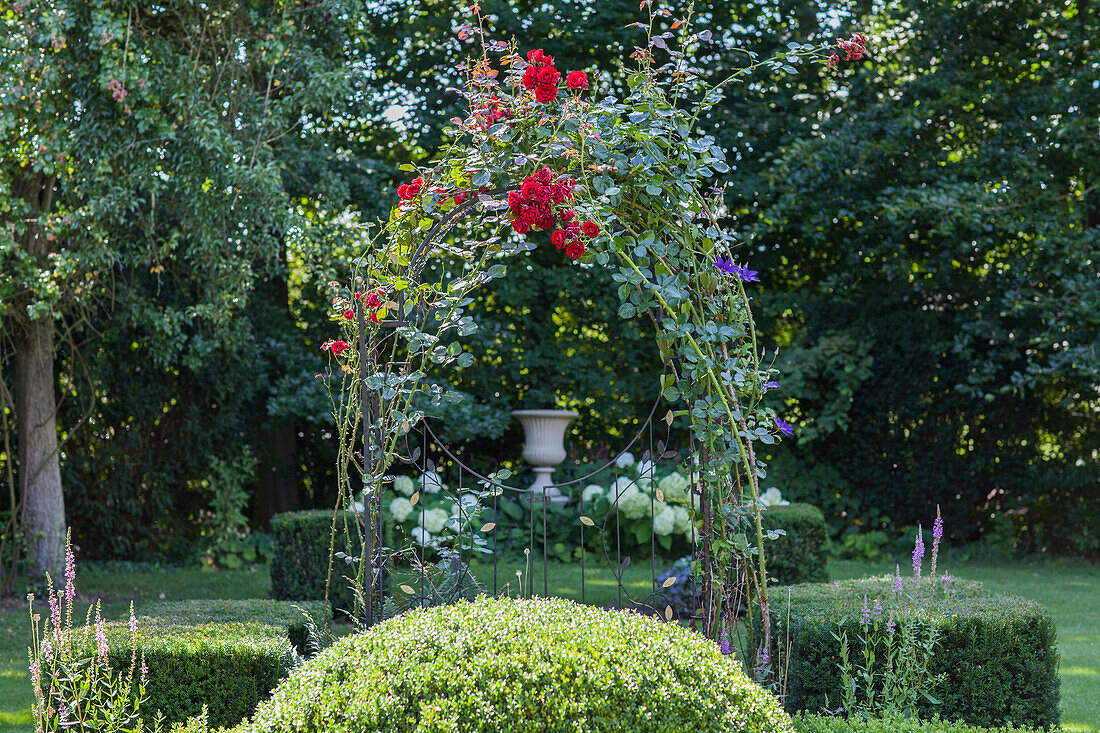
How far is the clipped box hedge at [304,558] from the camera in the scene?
5516 mm

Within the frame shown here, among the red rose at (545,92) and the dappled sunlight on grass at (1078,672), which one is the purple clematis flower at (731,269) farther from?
the dappled sunlight on grass at (1078,672)

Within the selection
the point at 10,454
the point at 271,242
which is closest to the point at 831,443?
the point at 271,242

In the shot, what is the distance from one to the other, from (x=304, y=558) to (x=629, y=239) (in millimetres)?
3611

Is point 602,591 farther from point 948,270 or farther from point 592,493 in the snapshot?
point 948,270

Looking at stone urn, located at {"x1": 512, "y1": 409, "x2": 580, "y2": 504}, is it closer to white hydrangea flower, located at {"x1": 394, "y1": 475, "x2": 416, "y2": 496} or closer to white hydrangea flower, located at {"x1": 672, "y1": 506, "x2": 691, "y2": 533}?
white hydrangea flower, located at {"x1": 394, "y1": 475, "x2": 416, "y2": 496}

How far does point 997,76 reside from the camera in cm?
866

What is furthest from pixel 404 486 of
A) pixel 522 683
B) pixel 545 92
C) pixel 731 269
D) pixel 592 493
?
pixel 522 683

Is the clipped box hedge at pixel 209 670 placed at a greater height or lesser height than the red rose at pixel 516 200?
lesser

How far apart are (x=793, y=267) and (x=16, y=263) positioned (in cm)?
748

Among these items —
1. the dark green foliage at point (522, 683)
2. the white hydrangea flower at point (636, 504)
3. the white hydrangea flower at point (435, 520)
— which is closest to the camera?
the dark green foliage at point (522, 683)

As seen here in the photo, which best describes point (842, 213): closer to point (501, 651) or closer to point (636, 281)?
point (636, 281)

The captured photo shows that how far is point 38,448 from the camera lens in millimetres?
6832

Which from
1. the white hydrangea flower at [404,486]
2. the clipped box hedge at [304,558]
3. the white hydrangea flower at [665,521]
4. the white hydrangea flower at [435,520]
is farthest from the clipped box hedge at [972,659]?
the white hydrangea flower at [404,486]

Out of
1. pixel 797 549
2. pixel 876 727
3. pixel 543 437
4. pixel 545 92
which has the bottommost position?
pixel 876 727
